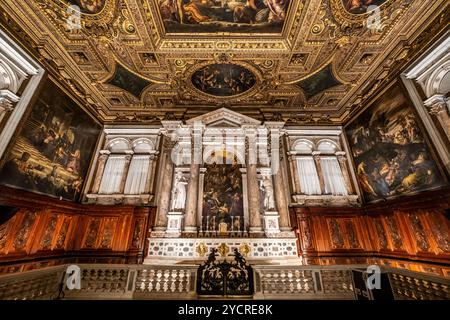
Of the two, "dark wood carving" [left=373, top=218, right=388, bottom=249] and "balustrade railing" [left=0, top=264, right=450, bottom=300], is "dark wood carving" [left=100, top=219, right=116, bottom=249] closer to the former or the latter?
"balustrade railing" [left=0, top=264, right=450, bottom=300]

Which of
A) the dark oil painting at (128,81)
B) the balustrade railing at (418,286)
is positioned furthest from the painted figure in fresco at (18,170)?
the balustrade railing at (418,286)

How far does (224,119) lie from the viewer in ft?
36.5

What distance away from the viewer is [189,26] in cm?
734

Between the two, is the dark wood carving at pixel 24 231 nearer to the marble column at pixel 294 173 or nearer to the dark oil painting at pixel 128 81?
the dark oil painting at pixel 128 81

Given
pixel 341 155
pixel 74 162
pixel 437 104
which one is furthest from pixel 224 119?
pixel 437 104

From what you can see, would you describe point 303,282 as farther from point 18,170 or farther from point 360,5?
point 18,170

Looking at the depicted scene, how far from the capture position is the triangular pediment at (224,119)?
36.0ft

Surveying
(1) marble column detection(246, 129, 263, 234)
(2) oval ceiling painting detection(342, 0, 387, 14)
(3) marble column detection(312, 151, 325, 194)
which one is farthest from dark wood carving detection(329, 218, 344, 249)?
(2) oval ceiling painting detection(342, 0, 387, 14)

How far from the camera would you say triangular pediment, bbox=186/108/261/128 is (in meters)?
11.0

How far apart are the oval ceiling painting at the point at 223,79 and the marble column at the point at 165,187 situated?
356 cm

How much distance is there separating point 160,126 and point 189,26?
5.68 metres

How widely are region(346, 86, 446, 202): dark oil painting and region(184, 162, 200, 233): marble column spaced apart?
328 inches

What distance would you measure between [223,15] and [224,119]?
16.6ft
